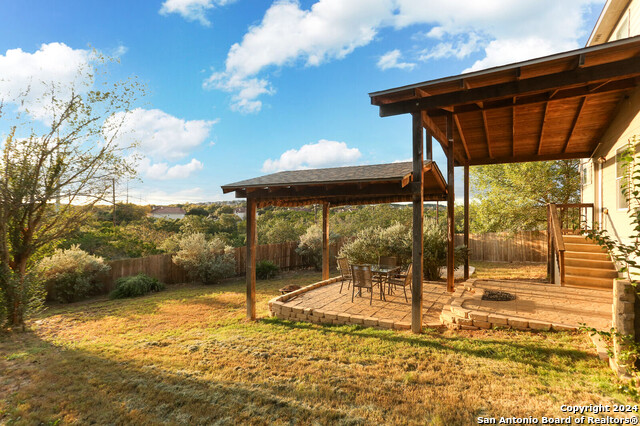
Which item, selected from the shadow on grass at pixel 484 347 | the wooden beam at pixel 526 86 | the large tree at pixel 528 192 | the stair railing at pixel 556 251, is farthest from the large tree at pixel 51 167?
the large tree at pixel 528 192


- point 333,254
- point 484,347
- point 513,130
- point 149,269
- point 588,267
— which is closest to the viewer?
point 484,347

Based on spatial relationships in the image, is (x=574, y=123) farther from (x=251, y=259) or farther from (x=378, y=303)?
(x=251, y=259)

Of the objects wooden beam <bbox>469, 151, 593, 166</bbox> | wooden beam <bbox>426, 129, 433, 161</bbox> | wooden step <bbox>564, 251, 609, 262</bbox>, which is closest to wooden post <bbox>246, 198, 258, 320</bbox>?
wooden beam <bbox>426, 129, 433, 161</bbox>

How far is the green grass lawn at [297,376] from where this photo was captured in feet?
9.53

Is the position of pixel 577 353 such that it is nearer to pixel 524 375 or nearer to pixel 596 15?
pixel 524 375

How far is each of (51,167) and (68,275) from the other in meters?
4.03

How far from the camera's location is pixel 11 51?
23.4 ft

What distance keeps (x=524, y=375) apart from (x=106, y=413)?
4549mm

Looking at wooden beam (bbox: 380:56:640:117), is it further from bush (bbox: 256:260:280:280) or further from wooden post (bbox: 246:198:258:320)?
bush (bbox: 256:260:280:280)

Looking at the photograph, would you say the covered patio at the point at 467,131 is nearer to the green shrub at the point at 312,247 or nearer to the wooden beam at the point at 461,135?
the wooden beam at the point at 461,135

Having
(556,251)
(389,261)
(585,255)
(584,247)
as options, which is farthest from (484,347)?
(584,247)

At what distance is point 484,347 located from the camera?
13.8ft

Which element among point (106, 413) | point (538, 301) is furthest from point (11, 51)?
point (538, 301)

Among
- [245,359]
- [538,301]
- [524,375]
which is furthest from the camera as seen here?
[538,301]
